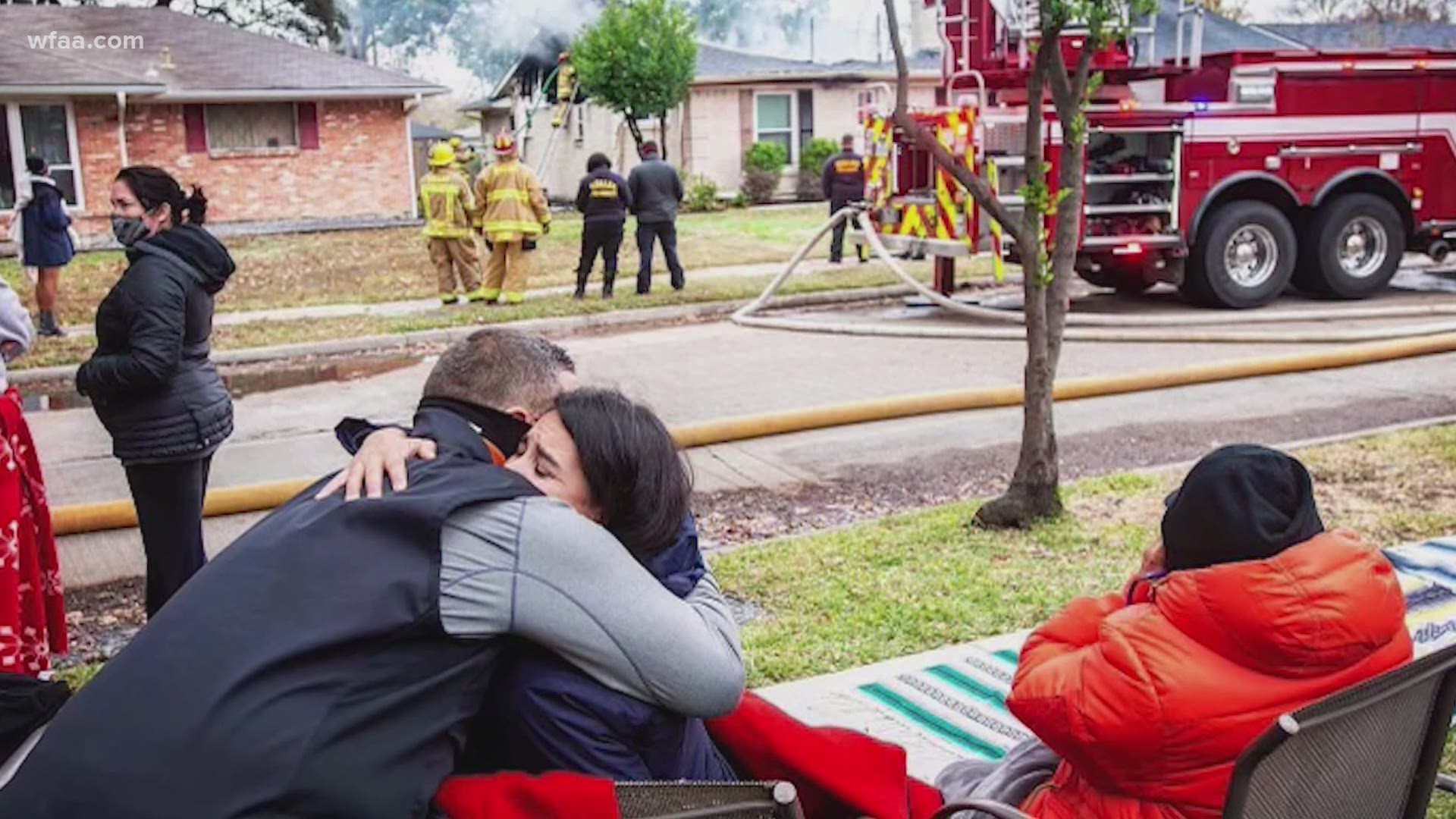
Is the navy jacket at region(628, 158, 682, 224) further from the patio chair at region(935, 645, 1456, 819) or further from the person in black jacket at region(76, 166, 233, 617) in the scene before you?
the patio chair at region(935, 645, 1456, 819)

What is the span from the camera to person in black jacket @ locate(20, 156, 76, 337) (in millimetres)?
12992

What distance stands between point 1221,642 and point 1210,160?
11.1 m

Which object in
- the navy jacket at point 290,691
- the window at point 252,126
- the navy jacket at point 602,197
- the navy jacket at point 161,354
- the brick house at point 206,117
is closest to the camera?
the navy jacket at point 290,691

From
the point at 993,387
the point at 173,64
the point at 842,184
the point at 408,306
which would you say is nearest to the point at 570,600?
the point at 993,387

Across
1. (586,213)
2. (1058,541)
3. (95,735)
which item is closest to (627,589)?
(95,735)

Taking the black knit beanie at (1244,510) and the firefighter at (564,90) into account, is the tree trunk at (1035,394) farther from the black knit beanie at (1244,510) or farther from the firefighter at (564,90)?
the firefighter at (564,90)

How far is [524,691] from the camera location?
208 cm

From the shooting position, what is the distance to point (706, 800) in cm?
198

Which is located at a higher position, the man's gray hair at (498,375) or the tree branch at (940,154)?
the tree branch at (940,154)

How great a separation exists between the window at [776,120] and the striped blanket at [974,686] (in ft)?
84.2

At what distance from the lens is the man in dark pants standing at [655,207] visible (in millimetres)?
15039

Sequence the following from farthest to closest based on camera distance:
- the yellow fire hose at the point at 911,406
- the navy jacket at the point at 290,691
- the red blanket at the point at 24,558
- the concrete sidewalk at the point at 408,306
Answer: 1. the concrete sidewalk at the point at 408,306
2. the yellow fire hose at the point at 911,406
3. the red blanket at the point at 24,558
4. the navy jacket at the point at 290,691

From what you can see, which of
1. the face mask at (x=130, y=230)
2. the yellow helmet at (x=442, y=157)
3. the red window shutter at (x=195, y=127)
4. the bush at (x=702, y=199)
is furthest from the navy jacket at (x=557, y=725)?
the bush at (x=702, y=199)

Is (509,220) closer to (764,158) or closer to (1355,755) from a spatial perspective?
(1355,755)
